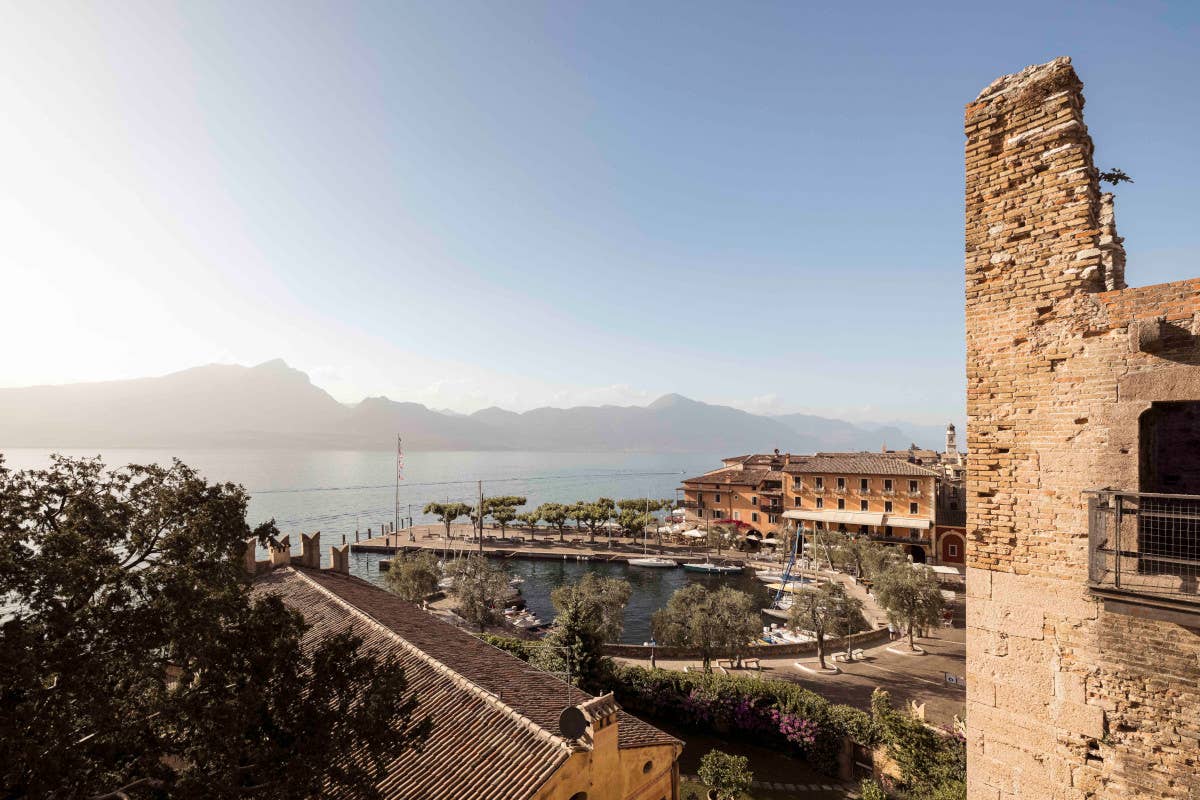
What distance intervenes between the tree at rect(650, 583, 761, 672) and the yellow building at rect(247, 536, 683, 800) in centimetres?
1075

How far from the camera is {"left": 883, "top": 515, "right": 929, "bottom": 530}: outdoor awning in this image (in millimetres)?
52375

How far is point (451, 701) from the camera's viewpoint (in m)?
12.6

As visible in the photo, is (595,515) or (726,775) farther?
(595,515)

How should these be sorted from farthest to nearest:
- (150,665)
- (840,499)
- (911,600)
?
(840,499), (911,600), (150,665)

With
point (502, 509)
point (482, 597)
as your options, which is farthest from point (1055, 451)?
point (502, 509)

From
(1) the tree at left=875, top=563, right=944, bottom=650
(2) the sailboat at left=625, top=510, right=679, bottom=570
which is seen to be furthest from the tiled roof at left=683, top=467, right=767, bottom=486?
(1) the tree at left=875, top=563, right=944, bottom=650

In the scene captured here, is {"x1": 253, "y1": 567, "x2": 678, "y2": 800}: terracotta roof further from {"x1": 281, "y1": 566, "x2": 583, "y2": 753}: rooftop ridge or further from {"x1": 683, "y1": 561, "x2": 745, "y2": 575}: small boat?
{"x1": 683, "y1": 561, "x2": 745, "y2": 575}: small boat

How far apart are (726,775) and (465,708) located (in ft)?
26.8

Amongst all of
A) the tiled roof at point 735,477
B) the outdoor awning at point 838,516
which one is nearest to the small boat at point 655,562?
the outdoor awning at point 838,516

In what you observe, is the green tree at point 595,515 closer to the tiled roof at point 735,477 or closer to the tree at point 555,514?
the tree at point 555,514

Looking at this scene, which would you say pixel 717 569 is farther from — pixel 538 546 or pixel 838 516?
pixel 538 546

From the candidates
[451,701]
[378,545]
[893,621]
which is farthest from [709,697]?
[378,545]

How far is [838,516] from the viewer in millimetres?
57219

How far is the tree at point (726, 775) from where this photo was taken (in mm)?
14992
